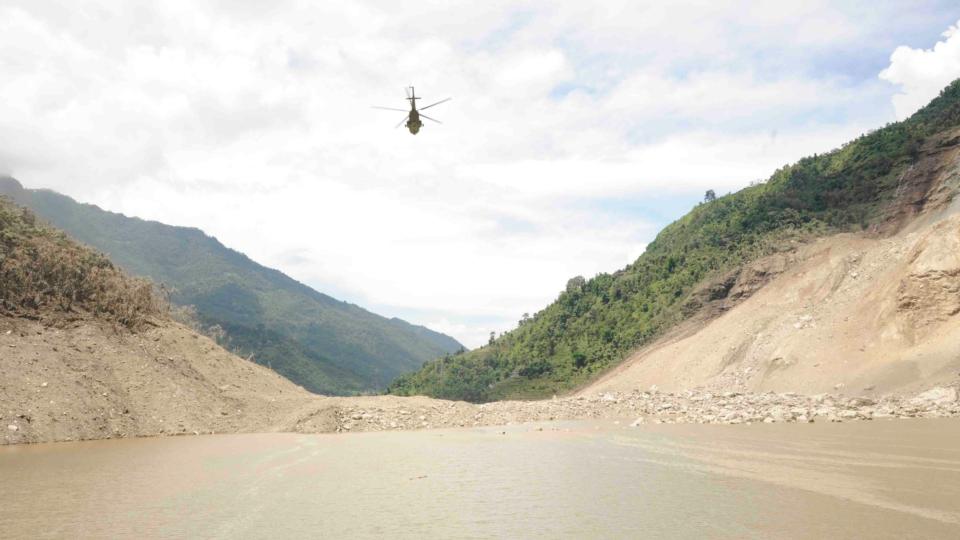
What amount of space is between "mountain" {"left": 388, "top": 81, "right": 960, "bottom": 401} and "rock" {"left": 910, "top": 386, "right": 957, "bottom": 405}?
994 inches

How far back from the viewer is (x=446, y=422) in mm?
32562

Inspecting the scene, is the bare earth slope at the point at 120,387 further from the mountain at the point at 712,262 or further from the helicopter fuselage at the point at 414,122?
the mountain at the point at 712,262

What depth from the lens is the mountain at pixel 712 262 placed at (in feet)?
198

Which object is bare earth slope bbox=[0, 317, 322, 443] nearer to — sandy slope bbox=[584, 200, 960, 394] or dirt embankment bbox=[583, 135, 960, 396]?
sandy slope bbox=[584, 200, 960, 394]

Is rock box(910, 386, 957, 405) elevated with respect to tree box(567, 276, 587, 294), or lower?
lower

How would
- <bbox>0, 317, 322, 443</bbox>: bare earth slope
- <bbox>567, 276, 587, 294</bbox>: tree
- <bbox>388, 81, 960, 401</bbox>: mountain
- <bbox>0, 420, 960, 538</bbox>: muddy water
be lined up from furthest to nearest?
<bbox>567, 276, 587, 294</bbox>: tree
<bbox>388, 81, 960, 401</bbox>: mountain
<bbox>0, 317, 322, 443</bbox>: bare earth slope
<bbox>0, 420, 960, 538</bbox>: muddy water

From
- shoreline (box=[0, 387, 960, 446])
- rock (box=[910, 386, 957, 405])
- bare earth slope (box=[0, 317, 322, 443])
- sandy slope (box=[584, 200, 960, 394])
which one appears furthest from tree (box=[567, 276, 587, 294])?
rock (box=[910, 386, 957, 405])

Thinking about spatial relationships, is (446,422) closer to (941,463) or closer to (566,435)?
(566,435)

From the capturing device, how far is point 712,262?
7850 centimetres

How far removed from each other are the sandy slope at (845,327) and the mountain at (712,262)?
4565 mm

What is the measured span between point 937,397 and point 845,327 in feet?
36.1

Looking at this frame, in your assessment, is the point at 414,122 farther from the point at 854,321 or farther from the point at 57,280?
the point at 854,321

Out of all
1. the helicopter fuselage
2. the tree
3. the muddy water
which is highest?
the tree

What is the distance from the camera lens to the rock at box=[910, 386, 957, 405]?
27.6m
